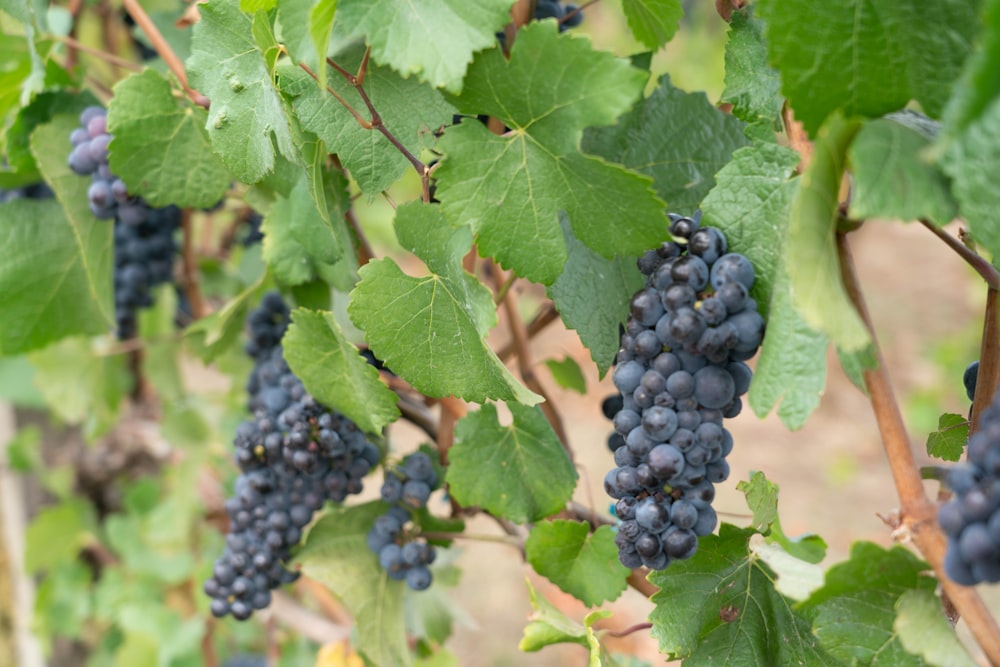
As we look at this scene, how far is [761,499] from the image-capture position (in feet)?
2.33

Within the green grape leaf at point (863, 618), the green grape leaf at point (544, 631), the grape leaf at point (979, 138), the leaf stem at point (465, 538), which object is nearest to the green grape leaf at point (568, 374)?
the leaf stem at point (465, 538)

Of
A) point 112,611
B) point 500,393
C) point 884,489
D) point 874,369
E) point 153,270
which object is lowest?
point 884,489

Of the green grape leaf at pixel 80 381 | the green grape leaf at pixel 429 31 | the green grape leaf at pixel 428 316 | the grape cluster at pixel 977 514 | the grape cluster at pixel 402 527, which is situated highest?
the green grape leaf at pixel 429 31

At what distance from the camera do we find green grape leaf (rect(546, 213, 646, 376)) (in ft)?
2.36

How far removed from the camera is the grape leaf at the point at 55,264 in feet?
3.49

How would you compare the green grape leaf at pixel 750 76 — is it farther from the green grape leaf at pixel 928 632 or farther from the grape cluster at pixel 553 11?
the green grape leaf at pixel 928 632

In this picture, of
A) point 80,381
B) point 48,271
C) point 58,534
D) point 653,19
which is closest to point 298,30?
point 653,19

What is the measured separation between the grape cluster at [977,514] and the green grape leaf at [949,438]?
0.90 feet

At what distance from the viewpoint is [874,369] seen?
56cm

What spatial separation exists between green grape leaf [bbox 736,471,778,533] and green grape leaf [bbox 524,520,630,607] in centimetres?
17

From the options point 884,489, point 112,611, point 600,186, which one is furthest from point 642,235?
point 884,489

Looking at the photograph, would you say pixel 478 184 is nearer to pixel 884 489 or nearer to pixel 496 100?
pixel 496 100

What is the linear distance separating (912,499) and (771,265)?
0.19m

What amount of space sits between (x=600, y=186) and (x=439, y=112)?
17cm
